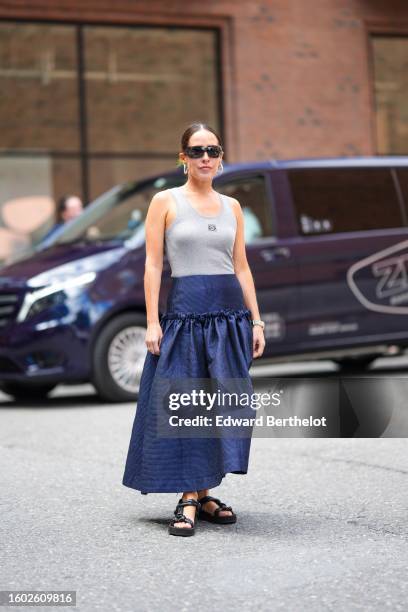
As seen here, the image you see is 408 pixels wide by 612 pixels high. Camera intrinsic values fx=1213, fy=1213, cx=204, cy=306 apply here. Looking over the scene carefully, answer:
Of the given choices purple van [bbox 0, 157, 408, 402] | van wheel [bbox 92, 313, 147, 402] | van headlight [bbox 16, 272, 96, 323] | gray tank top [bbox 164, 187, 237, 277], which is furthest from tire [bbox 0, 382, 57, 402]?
gray tank top [bbox 164, 187, 237, 277]

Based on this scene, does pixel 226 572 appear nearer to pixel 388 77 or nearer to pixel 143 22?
pixel 143 22

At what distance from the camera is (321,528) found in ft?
16.3

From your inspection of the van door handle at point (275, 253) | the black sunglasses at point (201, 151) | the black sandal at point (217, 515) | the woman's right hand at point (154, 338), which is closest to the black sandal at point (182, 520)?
the black sandal at point (217, 515)

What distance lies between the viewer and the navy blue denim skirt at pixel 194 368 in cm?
494

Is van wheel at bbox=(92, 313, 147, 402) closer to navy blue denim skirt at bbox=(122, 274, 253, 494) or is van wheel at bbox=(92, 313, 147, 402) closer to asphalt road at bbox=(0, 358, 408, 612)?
asphalt road at bbox=(0, 358, 408, 612)

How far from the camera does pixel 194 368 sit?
16.5 feet

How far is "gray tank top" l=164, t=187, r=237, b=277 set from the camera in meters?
5.03

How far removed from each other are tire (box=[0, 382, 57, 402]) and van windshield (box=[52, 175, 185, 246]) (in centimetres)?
127

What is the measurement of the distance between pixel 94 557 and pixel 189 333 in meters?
1.05

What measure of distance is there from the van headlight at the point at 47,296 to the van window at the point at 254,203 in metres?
1.58

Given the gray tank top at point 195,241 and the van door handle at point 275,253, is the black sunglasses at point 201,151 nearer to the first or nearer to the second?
the gray tank top at point 195,241

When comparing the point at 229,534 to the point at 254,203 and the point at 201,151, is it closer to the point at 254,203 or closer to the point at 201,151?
the point at 201,151

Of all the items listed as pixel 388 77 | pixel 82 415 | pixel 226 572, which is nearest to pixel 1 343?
pixel 82 415

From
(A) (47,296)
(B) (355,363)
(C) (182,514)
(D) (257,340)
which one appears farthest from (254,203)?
(C) (182,514)
